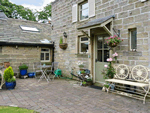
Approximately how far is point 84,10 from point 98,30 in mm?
1781

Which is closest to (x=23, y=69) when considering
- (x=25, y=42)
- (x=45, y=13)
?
(x=25, y=42)

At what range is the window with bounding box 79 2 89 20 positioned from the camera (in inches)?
264

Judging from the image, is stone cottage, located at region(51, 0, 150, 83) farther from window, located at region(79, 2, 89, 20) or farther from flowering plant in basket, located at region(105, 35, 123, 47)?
flowering plant in basket, located at region(105, 35, 123, 47)

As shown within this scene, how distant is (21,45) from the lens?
8.32 m

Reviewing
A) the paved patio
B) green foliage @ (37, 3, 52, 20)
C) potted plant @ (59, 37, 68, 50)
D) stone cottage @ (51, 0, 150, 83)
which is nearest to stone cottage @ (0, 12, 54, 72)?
stone cottage @ (51, 0, 150, 83)

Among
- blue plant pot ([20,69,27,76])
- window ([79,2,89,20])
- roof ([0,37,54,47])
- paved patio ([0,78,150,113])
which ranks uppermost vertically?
window ([79,2,89,20])

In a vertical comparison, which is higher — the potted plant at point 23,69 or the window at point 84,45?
the window at point 84,45

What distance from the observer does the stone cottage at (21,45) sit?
25.8ft

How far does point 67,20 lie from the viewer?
7918 mm

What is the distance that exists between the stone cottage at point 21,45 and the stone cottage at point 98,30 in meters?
0.98

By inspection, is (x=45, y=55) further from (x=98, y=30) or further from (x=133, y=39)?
(x=133, y=39)

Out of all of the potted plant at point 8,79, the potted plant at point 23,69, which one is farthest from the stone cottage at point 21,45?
the potted plant at point 8,79

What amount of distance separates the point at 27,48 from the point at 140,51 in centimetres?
693

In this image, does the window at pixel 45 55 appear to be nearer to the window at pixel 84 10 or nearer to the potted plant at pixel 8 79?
the window at pixel 84 10
